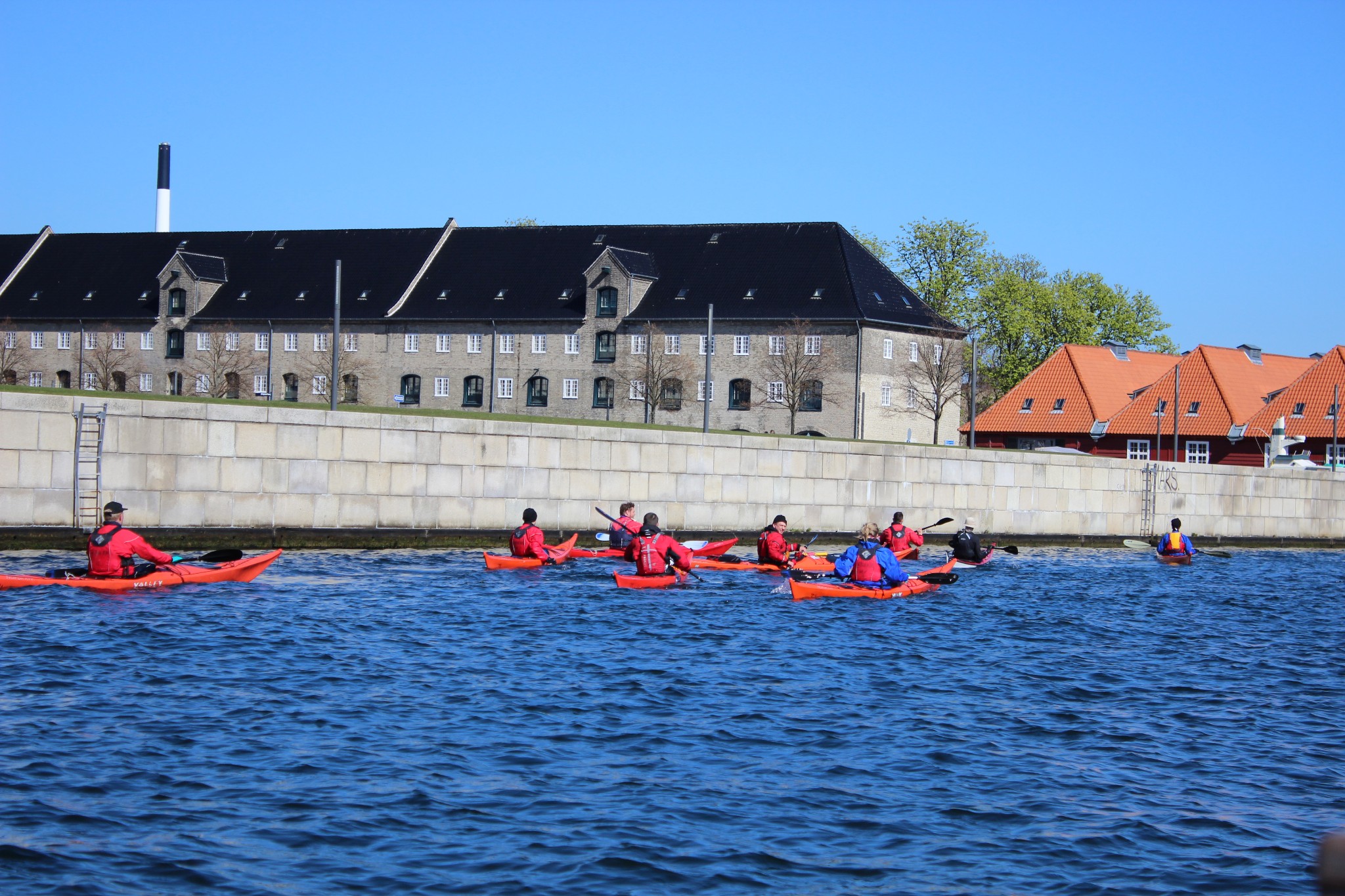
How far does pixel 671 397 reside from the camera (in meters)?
77.6

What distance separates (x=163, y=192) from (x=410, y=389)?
27911 mm

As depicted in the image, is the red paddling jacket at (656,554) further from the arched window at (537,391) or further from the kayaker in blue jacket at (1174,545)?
the arched window at (537,391)

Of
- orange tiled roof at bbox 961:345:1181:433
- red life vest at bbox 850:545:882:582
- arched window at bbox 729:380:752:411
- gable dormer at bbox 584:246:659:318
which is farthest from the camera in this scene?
orange tiled roof at bbox 961:345:1181:433

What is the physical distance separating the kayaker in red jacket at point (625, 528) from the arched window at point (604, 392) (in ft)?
147

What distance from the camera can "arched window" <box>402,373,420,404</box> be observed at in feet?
268

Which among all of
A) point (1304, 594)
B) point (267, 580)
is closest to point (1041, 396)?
point (1304, 594)

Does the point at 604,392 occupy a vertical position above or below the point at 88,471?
above

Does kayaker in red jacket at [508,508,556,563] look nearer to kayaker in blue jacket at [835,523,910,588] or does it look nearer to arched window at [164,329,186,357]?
kayaker in blue jacket at [835,523,910,588]

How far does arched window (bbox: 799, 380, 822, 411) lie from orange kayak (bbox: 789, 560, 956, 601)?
4625 centimetres

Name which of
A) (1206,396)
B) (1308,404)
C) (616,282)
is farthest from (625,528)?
(1206,396)

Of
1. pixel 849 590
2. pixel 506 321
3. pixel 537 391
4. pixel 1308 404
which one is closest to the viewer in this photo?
pixel 849 590

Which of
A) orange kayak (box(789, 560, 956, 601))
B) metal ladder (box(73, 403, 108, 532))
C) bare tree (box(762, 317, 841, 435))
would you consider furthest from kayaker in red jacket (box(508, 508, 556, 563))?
bare tree (box(762, 317, 841, 435))

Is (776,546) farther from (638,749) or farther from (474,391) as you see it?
(474,391)

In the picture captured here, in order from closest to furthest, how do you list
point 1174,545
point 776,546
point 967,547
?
point 776,546, point 967,547, point 1174,545
